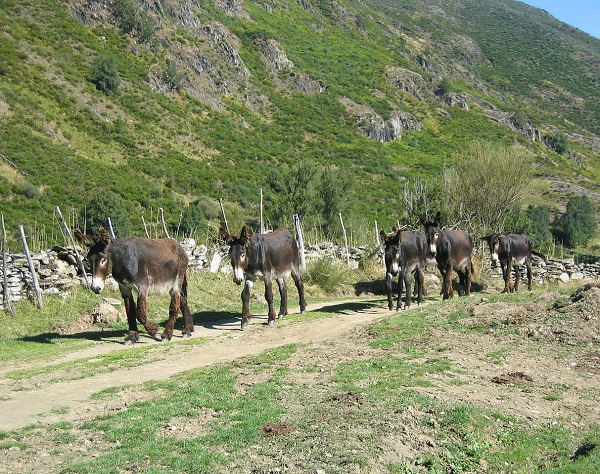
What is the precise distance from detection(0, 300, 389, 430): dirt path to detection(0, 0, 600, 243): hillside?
84.2 feet

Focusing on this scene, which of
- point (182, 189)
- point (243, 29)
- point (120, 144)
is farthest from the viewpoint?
point (243, 29)

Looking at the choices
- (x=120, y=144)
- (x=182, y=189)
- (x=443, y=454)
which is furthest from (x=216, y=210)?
(x=443, y=454)

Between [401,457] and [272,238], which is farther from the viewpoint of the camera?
[272,238]

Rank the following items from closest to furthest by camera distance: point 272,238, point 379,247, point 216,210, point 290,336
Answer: point 290,336 < point 272,238 < point 379,247 < point 216,210

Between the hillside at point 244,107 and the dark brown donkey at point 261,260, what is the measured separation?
24881mm

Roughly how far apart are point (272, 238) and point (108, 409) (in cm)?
911

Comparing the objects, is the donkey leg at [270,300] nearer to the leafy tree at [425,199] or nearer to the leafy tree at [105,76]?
the leafy tree at [425,199]

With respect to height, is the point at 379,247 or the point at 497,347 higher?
the point at 379,247

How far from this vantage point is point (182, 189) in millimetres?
62969

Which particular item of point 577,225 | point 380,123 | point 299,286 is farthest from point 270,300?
point 380,123

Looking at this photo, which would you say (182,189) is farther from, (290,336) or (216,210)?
(290,336)

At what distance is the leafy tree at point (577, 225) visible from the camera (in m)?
58.0

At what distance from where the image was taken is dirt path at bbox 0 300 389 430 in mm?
8422

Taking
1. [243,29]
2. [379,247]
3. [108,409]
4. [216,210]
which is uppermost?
[243,29]
